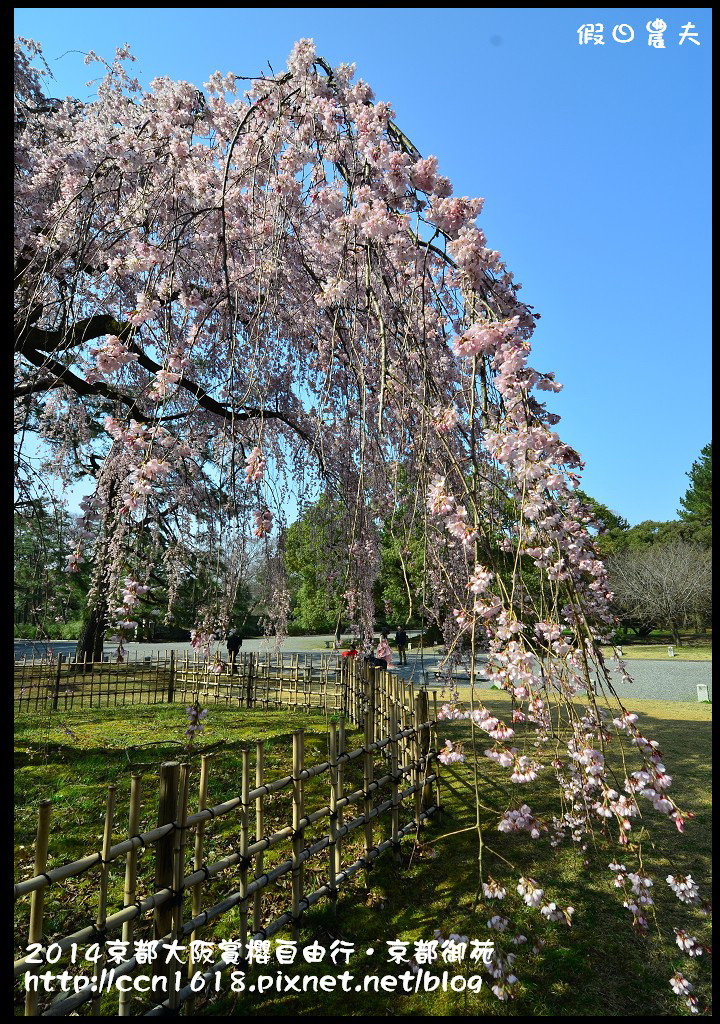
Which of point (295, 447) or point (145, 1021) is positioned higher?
point (295, 447)

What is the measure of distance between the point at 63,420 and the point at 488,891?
5021 millimetres

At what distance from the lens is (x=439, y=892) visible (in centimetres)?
309

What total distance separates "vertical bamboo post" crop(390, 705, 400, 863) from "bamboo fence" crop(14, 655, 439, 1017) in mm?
10

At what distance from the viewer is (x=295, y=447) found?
15.9 ft

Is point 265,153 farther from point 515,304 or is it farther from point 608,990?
point 608,990

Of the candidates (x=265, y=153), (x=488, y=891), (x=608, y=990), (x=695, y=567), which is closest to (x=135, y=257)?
(x=265, y=153)

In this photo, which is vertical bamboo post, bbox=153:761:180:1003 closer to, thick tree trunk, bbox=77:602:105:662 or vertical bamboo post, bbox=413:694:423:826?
vertical bamboo post, bbox=413:694:423:826

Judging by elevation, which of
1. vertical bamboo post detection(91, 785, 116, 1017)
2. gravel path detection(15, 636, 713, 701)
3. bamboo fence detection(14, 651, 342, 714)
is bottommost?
gravel path detection(15, 636, 713, 701)

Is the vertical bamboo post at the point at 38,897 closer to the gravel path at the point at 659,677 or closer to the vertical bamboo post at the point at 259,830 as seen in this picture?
the vertical bamboo post at the point at 259,830

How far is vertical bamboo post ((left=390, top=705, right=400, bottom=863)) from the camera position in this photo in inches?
138

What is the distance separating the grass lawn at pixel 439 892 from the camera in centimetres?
232

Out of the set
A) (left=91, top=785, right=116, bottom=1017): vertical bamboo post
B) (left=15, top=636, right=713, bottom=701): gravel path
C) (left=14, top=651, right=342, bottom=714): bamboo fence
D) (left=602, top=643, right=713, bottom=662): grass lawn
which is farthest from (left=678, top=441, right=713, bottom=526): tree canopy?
(left=91, top=785, right=116, bottom=1017): vertical bamboo post

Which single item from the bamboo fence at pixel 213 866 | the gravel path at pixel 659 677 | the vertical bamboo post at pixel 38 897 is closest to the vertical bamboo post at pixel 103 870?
the bamboo fence at pixel 213 866
